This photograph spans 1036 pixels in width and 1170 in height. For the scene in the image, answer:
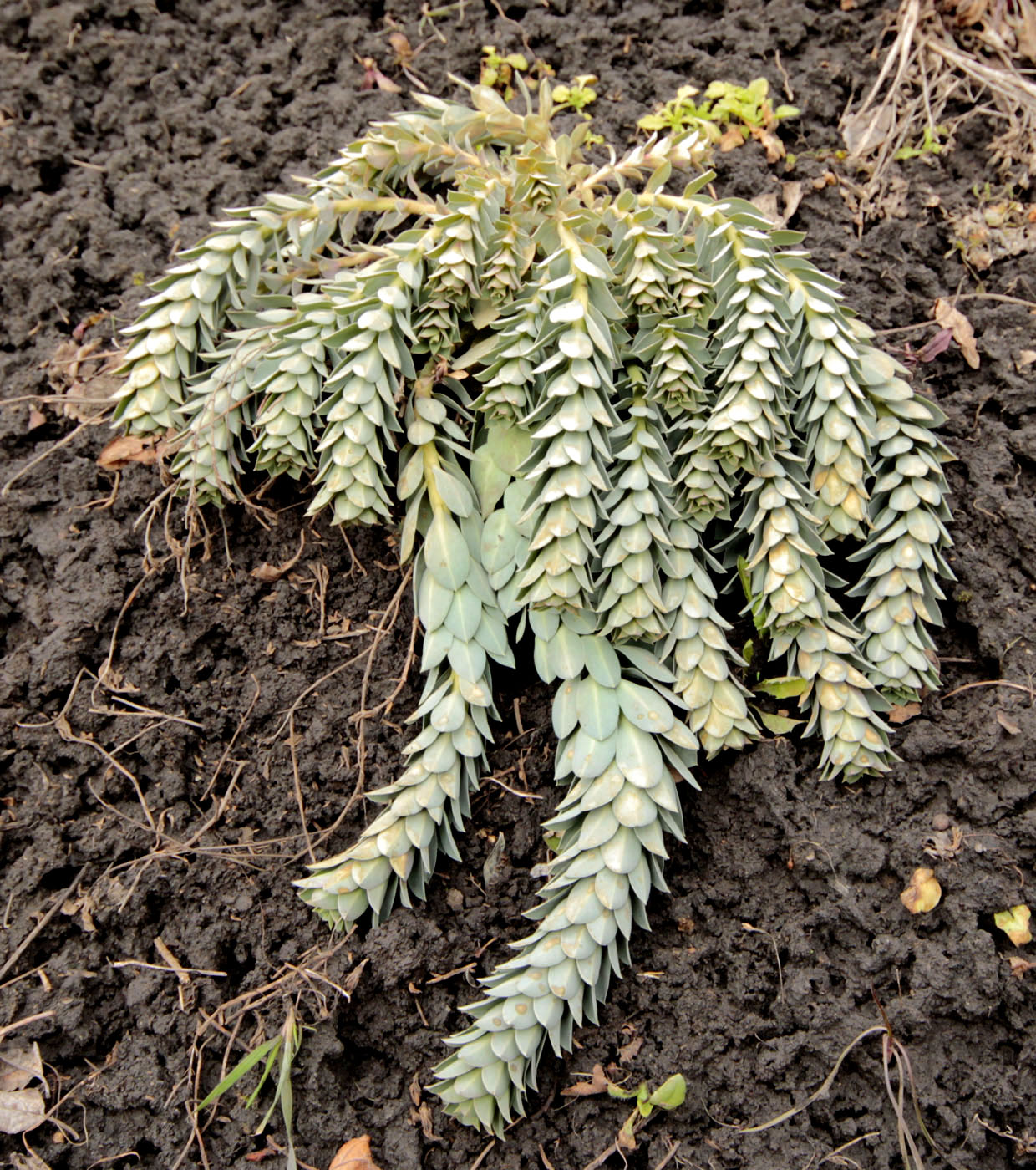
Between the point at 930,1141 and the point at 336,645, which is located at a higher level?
the point at 336,645

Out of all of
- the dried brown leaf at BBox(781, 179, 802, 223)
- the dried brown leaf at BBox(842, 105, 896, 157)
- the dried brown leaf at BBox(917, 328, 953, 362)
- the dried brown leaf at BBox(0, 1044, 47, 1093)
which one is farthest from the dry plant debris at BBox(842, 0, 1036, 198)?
the dried brown leaf at BBox(0, 1044, 47, 1093)

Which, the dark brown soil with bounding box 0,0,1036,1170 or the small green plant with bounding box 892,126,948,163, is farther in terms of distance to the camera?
the small green plant with bounding box 892,126,948,163

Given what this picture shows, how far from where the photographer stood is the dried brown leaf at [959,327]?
2.43 m

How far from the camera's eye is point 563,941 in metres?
1.78

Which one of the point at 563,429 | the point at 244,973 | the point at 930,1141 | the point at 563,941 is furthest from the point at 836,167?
the point at 244,973

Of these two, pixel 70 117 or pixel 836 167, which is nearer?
pixel 836 167

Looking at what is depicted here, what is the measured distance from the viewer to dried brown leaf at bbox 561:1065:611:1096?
72.4 inches

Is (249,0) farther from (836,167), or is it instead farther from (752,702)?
(752,702)

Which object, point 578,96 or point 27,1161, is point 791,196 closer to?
point 578,96

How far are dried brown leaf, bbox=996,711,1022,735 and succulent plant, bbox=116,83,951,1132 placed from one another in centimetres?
15

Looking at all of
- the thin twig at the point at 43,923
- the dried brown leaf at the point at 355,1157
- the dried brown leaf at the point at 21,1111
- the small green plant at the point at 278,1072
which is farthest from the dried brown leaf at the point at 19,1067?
the dried brown leaf at the point at 355,1157

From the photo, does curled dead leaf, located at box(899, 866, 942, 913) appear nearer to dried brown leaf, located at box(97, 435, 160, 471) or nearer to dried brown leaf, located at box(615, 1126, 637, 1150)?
dried brown leaf, located at box(615, 1126, 637, 1150)

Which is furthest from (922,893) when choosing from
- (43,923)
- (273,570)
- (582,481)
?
(43,923)

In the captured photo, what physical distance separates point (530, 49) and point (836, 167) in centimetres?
103
